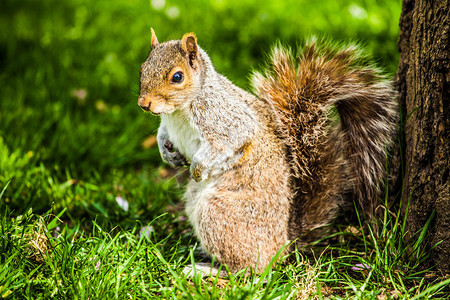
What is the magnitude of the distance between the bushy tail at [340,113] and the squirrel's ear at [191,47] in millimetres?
334

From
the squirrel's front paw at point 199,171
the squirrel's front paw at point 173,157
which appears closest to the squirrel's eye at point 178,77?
the squirrel's front paw at point 199,171

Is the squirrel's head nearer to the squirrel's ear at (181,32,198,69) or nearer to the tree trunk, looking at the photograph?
the squirrel's ear at (181,32,198,69)

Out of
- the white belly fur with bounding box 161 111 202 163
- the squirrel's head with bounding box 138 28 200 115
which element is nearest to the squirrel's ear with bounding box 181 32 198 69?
the squirrel's head with bounding box 138 28 200 115

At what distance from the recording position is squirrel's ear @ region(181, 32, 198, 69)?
1.77 m

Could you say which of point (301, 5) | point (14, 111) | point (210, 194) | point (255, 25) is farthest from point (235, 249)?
point (301, 5)

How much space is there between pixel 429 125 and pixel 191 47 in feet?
2.98

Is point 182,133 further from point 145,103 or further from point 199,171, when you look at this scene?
point 145,103

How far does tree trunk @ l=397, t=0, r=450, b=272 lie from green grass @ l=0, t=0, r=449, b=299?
0.29 feet

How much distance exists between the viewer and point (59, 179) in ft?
8.23

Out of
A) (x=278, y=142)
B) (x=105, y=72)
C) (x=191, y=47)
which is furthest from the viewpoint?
(x=105, y=72)

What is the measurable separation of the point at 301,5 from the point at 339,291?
10.0 feet

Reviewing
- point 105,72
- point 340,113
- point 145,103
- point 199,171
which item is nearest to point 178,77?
point 145,103

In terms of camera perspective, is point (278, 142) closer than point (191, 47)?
No

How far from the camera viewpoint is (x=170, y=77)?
1733mm
